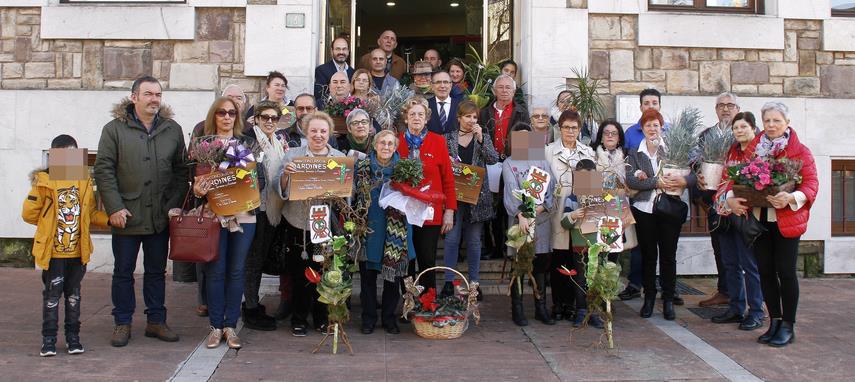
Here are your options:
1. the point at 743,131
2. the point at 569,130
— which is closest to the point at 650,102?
the point at 743,131

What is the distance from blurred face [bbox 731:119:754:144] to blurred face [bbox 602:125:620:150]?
40.3 inches

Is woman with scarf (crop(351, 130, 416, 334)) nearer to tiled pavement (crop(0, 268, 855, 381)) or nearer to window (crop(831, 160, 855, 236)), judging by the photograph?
tiled pavement (crop(0, 268, 855, 381))

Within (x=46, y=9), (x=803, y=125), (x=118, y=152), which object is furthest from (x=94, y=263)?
(x=803, y=125)

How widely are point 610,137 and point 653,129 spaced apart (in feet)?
1.28

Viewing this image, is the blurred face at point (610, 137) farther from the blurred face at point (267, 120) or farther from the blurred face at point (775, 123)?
the blurred face at point (267, 120)

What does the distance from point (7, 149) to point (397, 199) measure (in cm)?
534

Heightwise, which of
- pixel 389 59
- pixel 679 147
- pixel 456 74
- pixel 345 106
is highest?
pixel 389 59

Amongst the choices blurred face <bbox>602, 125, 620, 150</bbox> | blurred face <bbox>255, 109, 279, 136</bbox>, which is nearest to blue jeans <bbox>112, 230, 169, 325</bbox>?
blurred face <bbox>255, 109, 279, 136</bbox>

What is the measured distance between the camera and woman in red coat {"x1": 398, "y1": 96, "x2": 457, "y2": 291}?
21.2ft

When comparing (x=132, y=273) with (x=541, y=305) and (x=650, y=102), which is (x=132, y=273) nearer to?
(x=541, y=305)

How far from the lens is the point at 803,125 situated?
9305 millimetres

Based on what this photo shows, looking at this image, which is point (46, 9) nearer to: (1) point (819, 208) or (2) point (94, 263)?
(2) point (94, 263)

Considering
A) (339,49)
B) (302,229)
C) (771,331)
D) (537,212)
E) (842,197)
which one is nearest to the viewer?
(771,331)

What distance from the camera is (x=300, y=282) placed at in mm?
6523
